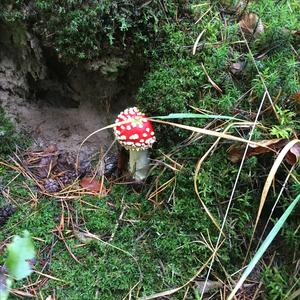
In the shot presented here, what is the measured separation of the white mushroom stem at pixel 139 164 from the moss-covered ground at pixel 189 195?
0.07 metres

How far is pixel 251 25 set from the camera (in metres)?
2.12

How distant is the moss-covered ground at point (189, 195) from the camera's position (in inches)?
67.1

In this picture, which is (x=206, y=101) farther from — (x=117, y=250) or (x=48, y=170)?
(x=48, y=170)

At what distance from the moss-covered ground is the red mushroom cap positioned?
0.40ft

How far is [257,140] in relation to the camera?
181 centimetres

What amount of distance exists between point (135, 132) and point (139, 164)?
0.28 meters

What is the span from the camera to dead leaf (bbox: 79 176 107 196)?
218cm

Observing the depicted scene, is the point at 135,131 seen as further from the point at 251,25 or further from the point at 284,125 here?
the point at 251,25

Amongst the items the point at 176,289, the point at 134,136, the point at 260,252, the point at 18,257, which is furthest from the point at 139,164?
the point at 18,257

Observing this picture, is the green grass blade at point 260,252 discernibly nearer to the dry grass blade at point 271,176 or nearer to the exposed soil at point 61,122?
the dry grass blade at point 271,176

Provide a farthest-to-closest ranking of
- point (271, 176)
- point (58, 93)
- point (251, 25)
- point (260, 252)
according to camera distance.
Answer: point (58, 93) → point (251, 25) → point (271, 176) → point (260, 252)

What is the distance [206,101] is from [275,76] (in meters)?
0.34

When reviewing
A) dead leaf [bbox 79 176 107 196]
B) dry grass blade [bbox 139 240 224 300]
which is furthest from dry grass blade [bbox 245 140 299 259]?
dead leaf [bbox 79 176 107 196]

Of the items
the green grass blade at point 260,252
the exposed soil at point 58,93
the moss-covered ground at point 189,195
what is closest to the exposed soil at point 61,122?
the exposed soil at point 58,93
